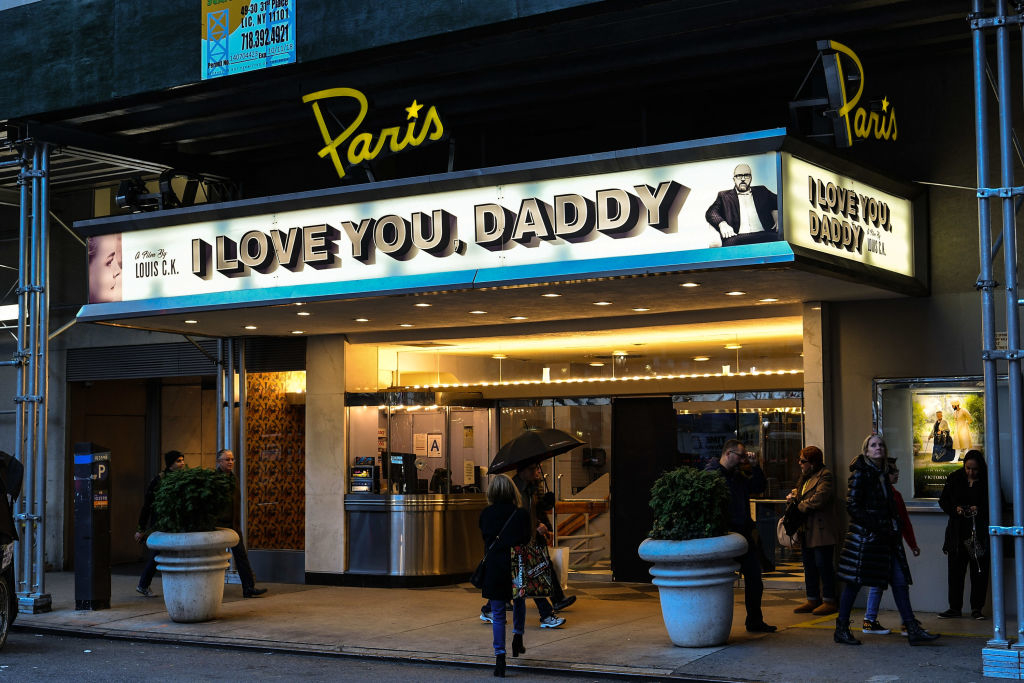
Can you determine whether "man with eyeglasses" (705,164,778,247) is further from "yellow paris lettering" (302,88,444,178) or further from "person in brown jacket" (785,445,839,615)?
"yellow paris lettering" (302,88,444,178)

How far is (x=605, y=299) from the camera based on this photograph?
12.8 meters

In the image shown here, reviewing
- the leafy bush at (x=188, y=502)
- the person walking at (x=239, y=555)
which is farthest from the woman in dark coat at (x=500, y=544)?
the person walking at (x=239, y=555)

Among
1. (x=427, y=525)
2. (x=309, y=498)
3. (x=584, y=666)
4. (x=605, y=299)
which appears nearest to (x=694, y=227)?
(x=605, y=299)

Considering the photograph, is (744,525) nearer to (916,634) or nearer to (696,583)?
(696,583)

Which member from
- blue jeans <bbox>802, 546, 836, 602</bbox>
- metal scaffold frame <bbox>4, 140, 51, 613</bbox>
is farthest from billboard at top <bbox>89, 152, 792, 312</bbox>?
blue jeans <bbox>802, 546, 836, 602</bbox>

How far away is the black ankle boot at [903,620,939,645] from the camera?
10.4 m

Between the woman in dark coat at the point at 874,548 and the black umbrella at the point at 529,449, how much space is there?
325 cm

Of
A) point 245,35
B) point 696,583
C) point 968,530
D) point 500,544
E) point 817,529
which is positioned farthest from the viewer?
point 245,35

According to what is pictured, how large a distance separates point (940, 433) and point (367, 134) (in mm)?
6906

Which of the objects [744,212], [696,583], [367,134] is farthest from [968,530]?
[367,134]

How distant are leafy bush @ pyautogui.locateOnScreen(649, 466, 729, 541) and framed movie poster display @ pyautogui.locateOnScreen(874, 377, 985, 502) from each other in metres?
3.15

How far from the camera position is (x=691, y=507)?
10.6m

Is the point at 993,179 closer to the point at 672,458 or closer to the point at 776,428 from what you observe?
the point at 776,428

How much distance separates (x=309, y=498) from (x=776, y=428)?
6.49m
